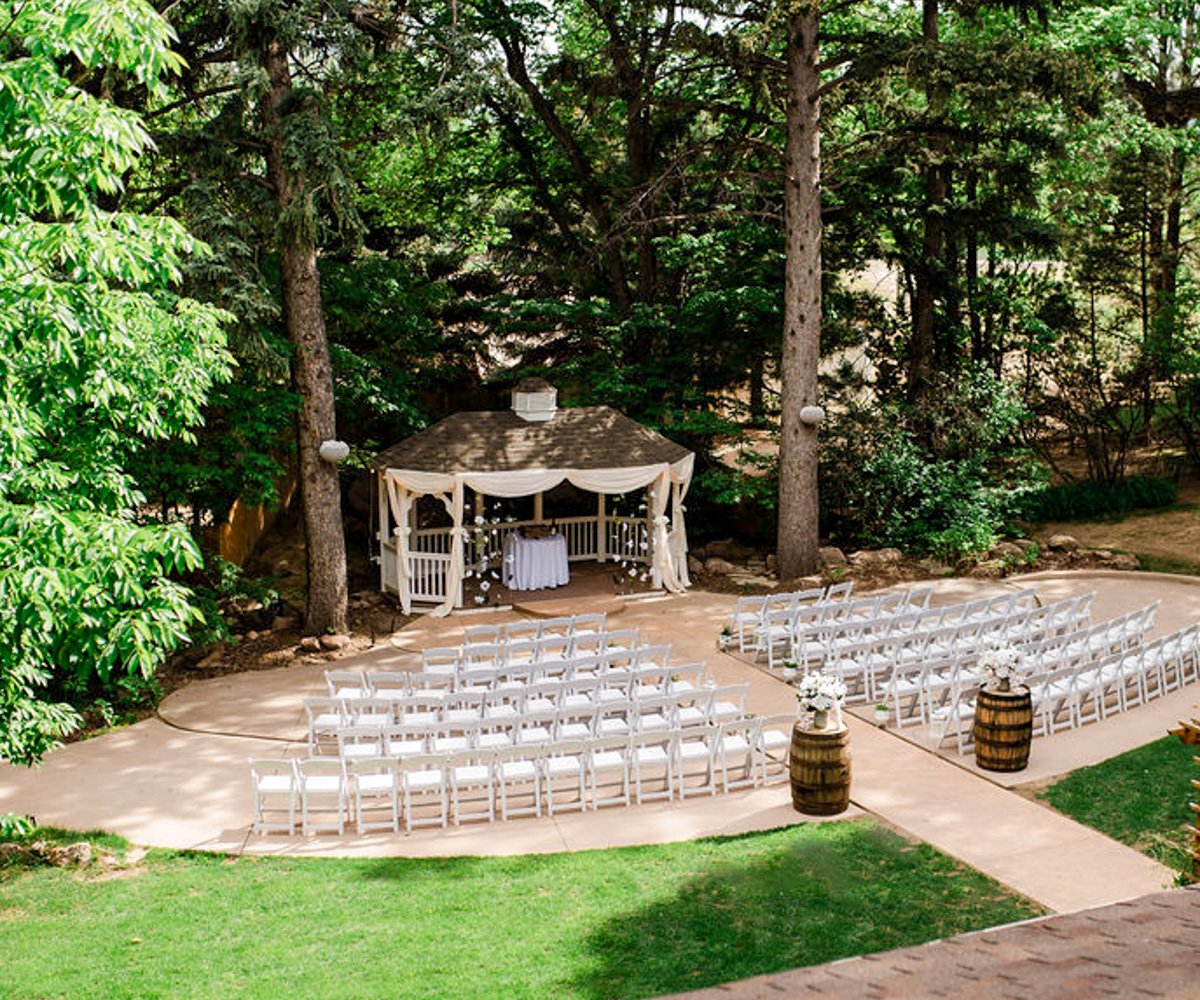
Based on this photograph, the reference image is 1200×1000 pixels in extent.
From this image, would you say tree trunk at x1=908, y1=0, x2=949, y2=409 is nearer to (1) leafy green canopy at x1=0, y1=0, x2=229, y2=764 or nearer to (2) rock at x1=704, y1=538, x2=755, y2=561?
(2) rock at x1=704, y1=538, x2=755, y2=561

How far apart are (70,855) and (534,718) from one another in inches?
167

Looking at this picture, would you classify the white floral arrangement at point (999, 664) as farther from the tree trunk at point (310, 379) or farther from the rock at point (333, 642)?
the tree trunk at point (310, 379)

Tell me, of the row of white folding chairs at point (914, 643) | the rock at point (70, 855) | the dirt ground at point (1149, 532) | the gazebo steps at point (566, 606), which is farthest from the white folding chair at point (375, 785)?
the dirt ground at point (1149, 532)

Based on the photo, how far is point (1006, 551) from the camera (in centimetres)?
2141

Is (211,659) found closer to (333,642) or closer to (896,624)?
(333,642)

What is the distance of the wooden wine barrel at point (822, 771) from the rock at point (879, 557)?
10446 millimetres

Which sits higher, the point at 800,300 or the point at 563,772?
the point at 800,300

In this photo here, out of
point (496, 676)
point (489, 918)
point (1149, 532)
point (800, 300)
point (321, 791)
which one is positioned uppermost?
point (800, 300)

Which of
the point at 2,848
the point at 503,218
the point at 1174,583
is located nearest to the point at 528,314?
the point at 503,218

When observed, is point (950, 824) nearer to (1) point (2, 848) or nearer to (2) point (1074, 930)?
(2) point (1074, 930)

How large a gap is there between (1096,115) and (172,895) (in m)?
16.5

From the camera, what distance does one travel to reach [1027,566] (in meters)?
20.8

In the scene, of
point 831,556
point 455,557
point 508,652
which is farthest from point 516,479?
point 831,556

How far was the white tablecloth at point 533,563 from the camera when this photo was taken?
20297mm
